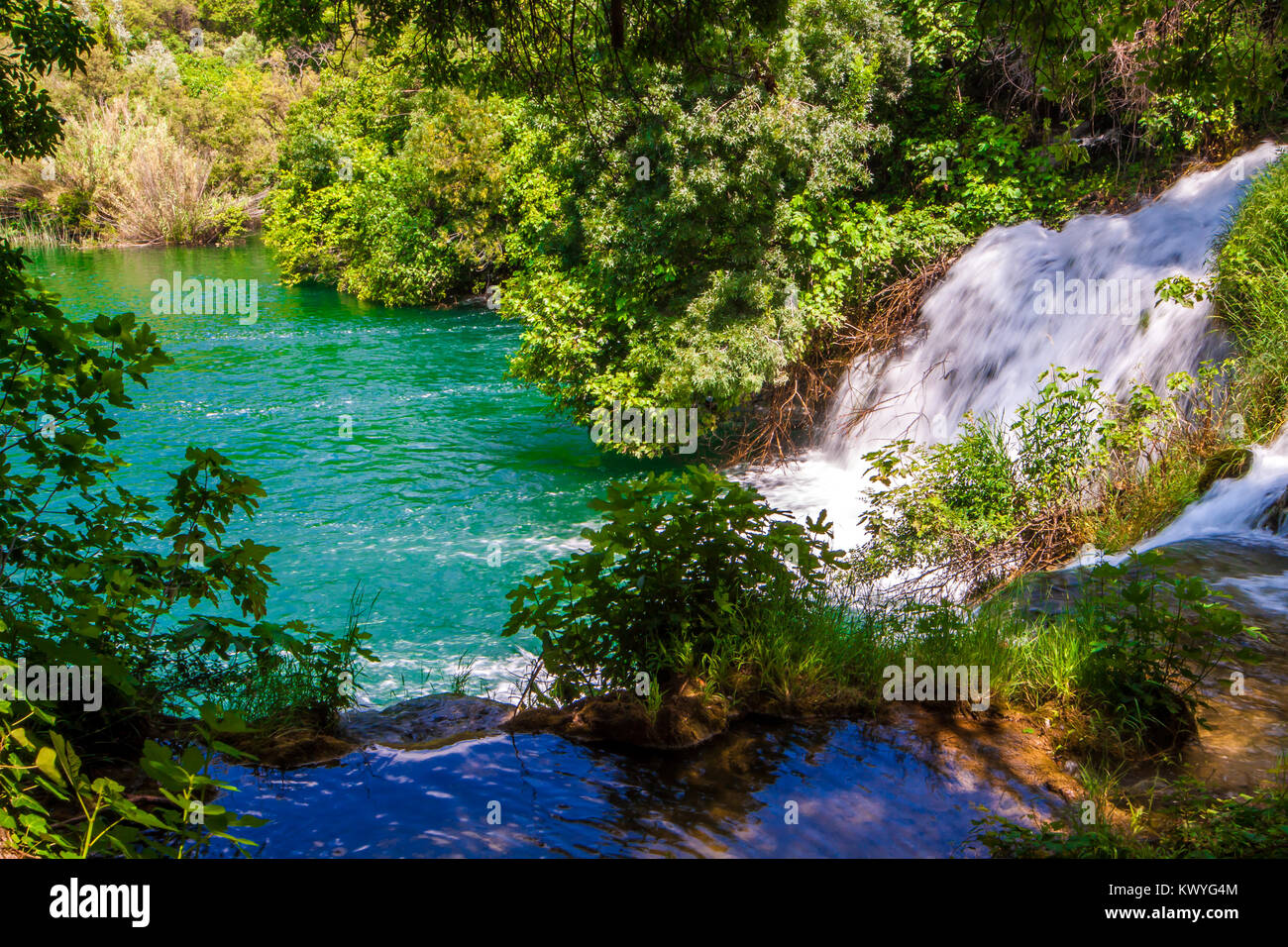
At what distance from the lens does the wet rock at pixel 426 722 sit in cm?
503

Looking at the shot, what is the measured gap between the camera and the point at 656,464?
52.2ft

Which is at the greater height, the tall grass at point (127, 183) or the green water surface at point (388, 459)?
the tall grass at point (127, 183)

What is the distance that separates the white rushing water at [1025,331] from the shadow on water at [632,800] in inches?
289

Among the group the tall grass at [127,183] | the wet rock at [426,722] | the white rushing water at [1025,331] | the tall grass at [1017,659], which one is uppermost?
the tall grass at [127,183]

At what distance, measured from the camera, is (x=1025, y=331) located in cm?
1280

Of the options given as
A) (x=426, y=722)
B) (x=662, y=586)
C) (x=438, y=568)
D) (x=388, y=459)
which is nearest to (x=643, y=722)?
(x=662, y=586)

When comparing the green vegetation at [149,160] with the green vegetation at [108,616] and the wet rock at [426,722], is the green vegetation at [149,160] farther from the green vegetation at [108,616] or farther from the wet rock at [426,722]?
the green vegetation at [108,616]

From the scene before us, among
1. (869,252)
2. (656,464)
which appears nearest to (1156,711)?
(869,252)

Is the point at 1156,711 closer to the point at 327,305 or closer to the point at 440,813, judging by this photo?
the point at 440,813

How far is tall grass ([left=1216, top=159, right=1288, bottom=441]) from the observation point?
29.3 feet

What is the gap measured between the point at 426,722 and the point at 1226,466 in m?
7.20

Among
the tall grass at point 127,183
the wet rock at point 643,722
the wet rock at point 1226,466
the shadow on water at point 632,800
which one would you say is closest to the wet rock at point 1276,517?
the wet rock at point 1226,466

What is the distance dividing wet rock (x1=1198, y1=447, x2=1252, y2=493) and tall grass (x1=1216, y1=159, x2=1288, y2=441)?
1.30 ft

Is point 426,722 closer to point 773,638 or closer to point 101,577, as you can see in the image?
point 101,577
